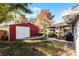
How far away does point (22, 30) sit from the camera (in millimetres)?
3562

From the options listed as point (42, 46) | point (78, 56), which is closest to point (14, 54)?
point (42, 46)

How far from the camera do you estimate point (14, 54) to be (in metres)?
3.52

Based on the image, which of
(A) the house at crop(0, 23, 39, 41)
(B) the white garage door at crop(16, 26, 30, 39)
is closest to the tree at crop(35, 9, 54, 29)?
(A) the house at crop(0, 23, 39, 41)

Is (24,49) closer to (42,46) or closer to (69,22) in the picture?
(42,46)

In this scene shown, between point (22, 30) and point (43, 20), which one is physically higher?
point (43, 20)

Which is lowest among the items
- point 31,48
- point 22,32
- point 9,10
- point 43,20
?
point 31,48

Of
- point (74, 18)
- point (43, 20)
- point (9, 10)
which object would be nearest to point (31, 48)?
point (43, 20)

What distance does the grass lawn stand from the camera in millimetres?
3498

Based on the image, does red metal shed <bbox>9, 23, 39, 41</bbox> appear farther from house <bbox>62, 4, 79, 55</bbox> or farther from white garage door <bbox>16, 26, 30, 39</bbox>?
house <bbox>62, 4, 79, 55</bbox>

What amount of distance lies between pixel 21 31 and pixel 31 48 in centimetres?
28

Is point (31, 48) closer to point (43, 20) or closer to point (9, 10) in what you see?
point (43, 20)

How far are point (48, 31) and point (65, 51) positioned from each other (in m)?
0.36

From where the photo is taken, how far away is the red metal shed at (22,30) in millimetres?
3520

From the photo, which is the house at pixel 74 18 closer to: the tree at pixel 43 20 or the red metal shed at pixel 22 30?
the tree at pixel 43 20
